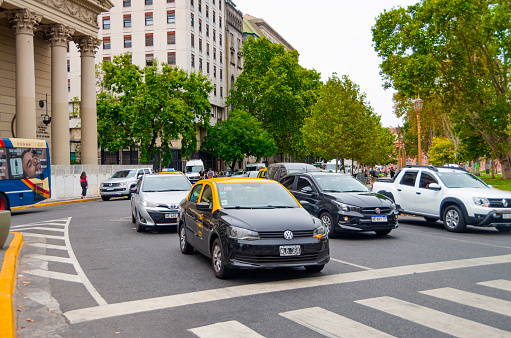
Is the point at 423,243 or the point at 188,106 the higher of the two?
the point at 188,106

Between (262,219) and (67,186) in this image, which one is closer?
(262,219)

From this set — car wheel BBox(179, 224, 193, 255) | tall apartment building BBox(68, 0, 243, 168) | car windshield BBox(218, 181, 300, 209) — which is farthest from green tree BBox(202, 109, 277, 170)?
car windshield BBox(218, 181, 300, 209)

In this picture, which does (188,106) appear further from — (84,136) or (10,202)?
(10,202)

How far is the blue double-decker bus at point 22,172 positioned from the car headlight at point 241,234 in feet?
51.4

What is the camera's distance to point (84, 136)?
3719cm

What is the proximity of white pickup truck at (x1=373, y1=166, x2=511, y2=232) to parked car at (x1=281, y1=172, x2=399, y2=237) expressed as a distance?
2.37 meters

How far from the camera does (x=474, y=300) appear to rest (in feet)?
20.0

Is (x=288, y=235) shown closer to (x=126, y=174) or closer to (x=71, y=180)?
(x=126, y=174)

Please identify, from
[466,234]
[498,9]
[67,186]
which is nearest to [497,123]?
[498,9]

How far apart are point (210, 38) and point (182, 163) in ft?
65.1

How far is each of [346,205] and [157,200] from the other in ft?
17.0

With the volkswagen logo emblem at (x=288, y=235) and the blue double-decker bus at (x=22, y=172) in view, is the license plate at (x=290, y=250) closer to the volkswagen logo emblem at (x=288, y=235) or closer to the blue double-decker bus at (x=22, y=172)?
the volkswagen logo emblem at (x=288, y=235)

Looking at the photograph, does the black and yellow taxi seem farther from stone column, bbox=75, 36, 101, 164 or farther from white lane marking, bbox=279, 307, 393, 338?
stone column, bbox=75, 36, 101, 164

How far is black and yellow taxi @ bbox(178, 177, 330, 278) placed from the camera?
276 inches
